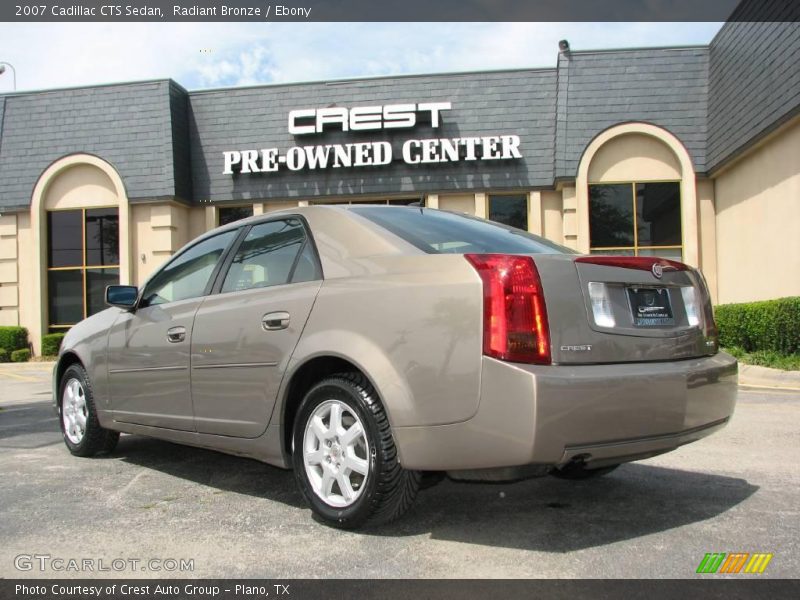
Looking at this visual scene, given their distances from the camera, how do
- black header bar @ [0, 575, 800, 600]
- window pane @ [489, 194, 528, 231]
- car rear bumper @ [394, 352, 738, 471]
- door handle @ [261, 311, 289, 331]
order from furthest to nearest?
1. window pane @ [489, 194, 528, 231]
2. door handle @ [261, 311, 289, 331]
3. car rear bumper @ [394, 352, 738, 471]
4. black header bar @ [0, 575, 800, 600]

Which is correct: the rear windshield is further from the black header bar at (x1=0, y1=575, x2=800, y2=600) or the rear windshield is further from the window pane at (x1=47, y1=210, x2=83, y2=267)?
the window pane at (x1=47, y1=210, x2=83, y2=267)

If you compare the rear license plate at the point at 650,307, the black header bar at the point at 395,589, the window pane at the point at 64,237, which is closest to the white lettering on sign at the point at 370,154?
the window pane at the point at 64,237

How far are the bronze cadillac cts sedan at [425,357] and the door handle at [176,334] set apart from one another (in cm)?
1

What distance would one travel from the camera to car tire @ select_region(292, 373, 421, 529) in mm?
3154

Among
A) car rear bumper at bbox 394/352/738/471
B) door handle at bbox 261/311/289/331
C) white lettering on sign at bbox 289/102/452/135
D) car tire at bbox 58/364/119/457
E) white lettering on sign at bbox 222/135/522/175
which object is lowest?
car tire at bbox 58/364/119/457

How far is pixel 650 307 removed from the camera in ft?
10.8

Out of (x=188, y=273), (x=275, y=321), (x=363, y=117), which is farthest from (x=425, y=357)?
(x=363, y=117)

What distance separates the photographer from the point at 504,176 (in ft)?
57.6

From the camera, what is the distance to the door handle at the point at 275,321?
3.63 metres

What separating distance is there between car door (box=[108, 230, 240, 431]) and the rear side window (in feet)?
0.65

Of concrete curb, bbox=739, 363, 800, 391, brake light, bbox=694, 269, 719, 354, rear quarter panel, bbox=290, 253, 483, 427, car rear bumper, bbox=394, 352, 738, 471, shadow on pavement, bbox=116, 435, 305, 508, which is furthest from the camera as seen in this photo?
concrete curb, bbox=739, 363, 800, 391

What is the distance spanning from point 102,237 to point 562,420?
18443 millimetres

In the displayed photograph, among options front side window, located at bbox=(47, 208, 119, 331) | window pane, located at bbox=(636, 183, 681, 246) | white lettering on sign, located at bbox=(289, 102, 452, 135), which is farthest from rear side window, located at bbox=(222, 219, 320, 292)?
front side window, located at bbox=(47, 208, 119, 331)

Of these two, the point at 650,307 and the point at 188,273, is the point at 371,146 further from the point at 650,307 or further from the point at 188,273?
the point at 650,307
